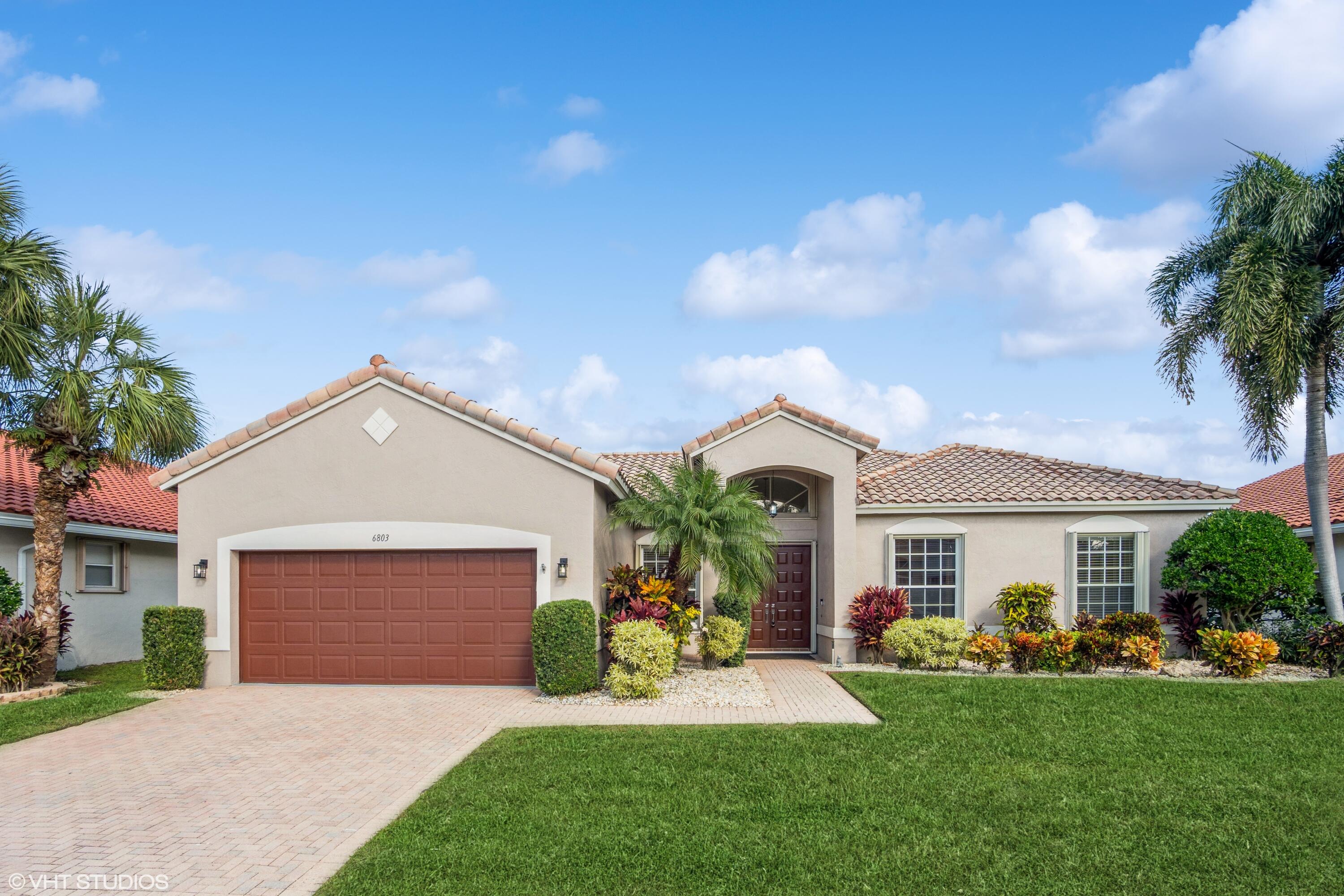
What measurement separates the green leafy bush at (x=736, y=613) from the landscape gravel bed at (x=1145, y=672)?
155cm

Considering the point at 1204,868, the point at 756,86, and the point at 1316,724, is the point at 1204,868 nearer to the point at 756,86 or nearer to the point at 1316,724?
the point at 1316,724

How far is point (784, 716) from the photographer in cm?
1169

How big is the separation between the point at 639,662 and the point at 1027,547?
8.81m

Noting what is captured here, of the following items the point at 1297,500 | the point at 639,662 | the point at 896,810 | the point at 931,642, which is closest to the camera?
the point at 896,810

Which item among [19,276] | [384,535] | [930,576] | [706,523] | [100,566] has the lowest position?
[930,576]

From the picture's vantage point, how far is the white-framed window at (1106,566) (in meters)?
17.3

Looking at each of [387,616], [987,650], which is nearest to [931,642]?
[987,650]

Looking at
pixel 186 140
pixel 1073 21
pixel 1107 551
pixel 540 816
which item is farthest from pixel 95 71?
pixel 1107 551

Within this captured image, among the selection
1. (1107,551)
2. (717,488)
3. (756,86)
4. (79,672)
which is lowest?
(79,672)

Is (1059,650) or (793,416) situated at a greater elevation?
(793,416)

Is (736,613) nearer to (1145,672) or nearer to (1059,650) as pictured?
(1059,650)

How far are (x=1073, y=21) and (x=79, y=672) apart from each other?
21.3 m

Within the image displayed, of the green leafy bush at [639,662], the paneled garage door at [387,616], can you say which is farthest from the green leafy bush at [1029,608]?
the paneled garage door at [387,616]

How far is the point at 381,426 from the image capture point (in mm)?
14352
